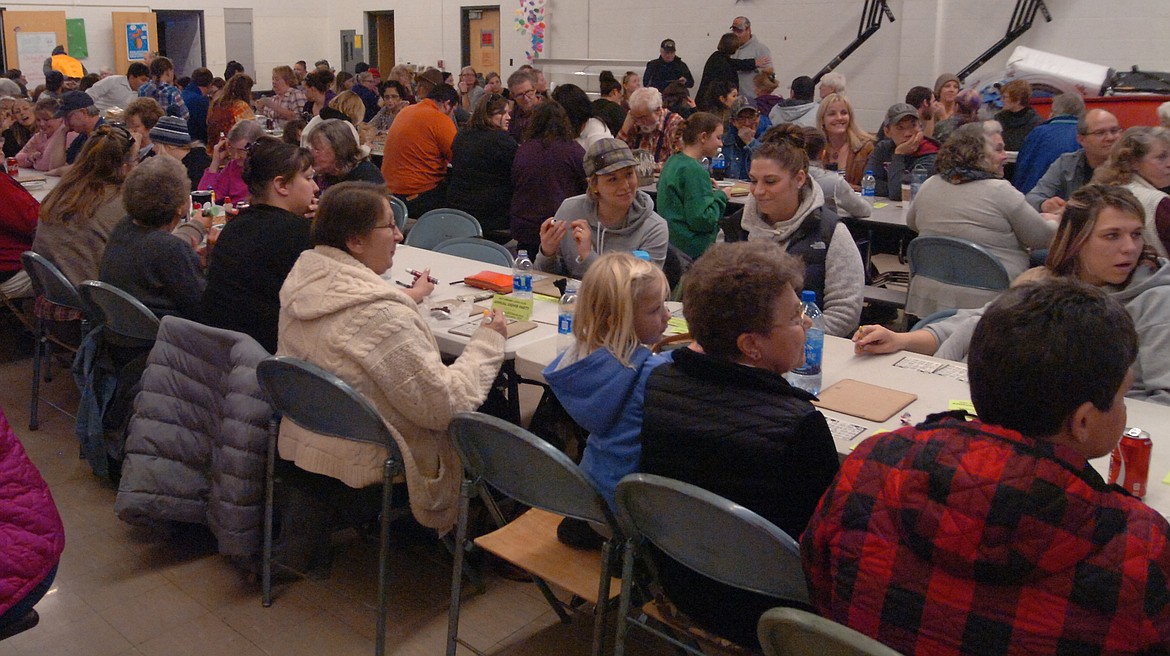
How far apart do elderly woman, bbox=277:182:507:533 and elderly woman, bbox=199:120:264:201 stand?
269 centimetres

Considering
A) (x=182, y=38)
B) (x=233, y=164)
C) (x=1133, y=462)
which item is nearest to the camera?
(x=1133, y=462)

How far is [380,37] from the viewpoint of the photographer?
16125 mm

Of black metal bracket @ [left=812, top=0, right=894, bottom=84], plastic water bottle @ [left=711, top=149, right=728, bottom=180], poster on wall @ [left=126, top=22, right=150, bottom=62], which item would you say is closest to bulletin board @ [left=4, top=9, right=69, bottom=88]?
poster on wall @ [left=126, top=22, right=150, bottom=62]

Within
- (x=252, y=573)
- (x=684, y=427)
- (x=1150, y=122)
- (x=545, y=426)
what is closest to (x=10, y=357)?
(x=252, y=573)

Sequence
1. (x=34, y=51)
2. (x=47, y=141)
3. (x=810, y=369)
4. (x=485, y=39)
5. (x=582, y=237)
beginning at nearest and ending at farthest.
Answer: (x=810, y=369), (x=582, y=237), (x=47, y=141), (x=34, y=51), (x=485, y=39)

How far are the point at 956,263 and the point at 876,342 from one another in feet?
4.95

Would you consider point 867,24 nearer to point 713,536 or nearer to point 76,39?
point 713,536

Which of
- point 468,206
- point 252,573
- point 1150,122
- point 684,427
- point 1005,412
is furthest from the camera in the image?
point 1150,122

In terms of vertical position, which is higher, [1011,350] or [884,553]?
[1011,350]

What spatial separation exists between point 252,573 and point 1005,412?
2395 millimetres

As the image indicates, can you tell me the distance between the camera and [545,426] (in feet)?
10.9

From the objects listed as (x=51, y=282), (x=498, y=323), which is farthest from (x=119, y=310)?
(x=498, y=323)

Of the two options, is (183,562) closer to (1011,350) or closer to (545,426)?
(545,426)

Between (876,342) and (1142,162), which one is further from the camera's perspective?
(1142,162)
